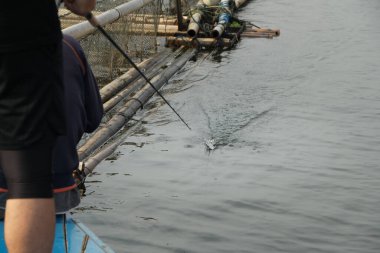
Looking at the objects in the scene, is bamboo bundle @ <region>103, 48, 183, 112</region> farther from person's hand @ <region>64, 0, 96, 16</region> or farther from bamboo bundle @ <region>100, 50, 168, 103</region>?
person's hand @ <region>64, 0, 96, 16</region>

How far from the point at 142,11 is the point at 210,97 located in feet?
9.99

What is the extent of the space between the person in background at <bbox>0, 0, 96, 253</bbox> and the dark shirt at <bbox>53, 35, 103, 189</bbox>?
1.03m

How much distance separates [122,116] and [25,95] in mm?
7120

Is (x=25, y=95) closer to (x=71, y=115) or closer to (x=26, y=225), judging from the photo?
(x=26, y=225)

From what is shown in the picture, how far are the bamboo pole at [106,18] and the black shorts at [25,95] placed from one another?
211 inches

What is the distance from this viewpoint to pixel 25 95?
2684 millimetres

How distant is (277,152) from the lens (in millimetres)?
8711

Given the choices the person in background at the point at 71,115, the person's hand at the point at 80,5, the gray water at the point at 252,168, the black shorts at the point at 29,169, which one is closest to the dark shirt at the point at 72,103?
the person in background at the point at 71,115

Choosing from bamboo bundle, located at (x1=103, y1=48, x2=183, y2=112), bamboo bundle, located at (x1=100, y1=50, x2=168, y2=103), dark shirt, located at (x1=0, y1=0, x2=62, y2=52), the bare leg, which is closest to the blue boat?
the bare leg

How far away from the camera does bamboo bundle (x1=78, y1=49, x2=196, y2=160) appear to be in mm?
8403

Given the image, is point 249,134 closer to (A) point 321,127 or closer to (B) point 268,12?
(A) point 321,127

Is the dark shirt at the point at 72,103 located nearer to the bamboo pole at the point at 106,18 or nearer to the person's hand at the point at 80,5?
the person's hand at the point at 80,5

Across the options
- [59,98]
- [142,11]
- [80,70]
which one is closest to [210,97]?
[142,11]

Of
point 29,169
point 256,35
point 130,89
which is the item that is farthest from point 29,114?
point 256,35
